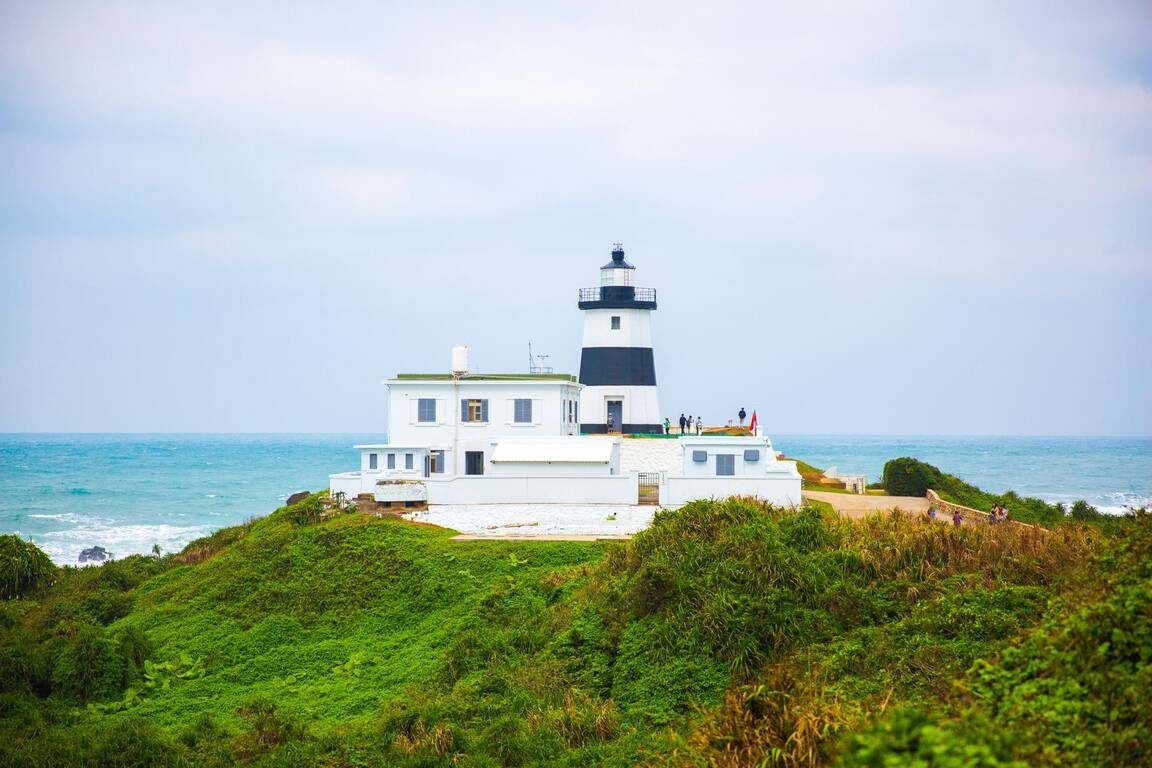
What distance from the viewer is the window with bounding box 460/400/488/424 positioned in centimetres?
3722

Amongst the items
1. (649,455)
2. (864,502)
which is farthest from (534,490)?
(864,502)

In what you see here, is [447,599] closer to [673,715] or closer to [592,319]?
[673,715]

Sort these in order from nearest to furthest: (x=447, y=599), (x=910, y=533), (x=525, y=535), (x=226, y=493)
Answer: (x=910, y=533) → (x=447, y=599) → (x=525, y=535) → (x=226, y=493)

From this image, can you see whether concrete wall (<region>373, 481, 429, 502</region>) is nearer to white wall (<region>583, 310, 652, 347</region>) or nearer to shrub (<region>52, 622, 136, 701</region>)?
shrub (<region>52, 622, 136, 701</region>)

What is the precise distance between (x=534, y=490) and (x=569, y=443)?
8.03 ft

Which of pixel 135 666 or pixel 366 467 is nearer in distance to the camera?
pixel 135 666

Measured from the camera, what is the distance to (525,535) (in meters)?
28.5

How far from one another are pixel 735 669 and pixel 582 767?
2.81m

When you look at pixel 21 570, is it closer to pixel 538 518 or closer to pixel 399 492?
pixel 399 492

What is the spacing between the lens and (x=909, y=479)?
39.4 m

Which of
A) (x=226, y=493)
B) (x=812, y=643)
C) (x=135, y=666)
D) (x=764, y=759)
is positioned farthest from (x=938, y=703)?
(x=226, y=493)

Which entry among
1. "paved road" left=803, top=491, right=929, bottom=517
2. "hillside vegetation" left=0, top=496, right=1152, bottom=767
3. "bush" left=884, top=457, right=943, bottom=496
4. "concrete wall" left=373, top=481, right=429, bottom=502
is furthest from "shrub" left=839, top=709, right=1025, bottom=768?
"bush" left=884, top=457, right=943, bottom=496

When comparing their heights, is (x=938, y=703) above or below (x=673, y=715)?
above

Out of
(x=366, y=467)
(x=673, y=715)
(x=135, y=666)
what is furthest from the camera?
(x=366, y=467)
